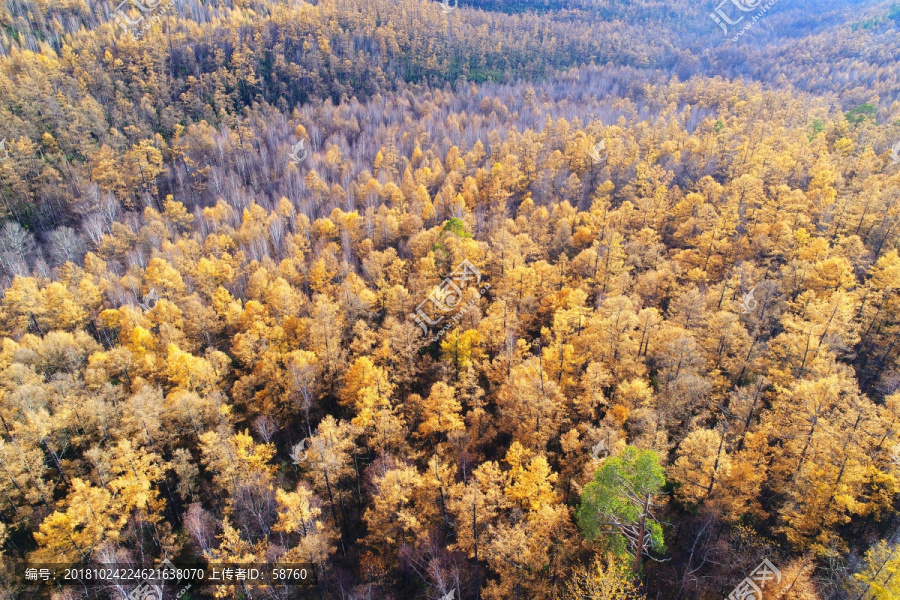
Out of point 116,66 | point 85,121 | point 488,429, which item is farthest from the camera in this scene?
point 116,66

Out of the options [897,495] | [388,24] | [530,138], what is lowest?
[897,495]

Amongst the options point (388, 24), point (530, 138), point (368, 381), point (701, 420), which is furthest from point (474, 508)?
point (388, 24)

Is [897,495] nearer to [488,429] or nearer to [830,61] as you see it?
[488,429]

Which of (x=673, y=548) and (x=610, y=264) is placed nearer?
(x=673, y=548)

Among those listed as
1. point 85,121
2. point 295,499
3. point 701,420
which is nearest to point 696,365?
point 701,420

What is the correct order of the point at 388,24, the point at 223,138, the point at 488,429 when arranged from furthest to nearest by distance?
the point at 388,24 → the point at 223,138 → the point at 488,429

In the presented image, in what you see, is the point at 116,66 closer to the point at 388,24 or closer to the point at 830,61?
the point at 388,24

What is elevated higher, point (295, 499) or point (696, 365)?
point (696, 365)
